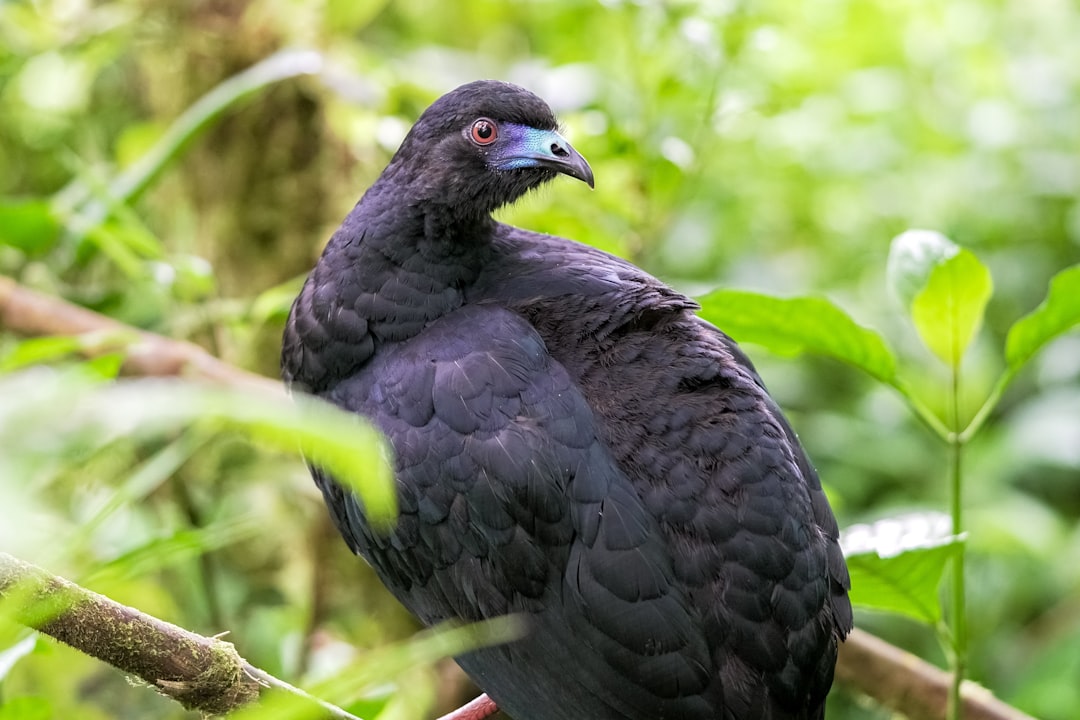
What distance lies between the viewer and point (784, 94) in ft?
12.4

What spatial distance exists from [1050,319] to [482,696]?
1463 mm

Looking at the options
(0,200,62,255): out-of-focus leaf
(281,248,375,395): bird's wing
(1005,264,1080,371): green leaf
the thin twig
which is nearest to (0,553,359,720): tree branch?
(281,248,375,395): bird's wing

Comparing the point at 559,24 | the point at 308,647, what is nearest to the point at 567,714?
the point at 308,647

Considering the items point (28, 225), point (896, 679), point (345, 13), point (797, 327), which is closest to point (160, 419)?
point (797, 327)

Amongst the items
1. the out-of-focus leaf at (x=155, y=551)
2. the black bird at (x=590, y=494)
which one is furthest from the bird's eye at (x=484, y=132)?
the out-of-focus leaf at (x=155, y=551)

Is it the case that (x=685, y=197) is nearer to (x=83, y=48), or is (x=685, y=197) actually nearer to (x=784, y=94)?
(x=784, y=94)

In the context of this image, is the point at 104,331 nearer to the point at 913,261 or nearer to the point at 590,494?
the point at 590,494

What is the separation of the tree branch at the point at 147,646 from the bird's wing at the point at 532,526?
626mm

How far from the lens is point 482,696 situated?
2443 mm

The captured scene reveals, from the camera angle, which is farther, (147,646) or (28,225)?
(28,225)

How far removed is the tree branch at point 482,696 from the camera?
285cm

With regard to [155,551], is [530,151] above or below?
above

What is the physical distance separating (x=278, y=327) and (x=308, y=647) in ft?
4.06

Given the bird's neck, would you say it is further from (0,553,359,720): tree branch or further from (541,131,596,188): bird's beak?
(0,553,359,720): tree branch
